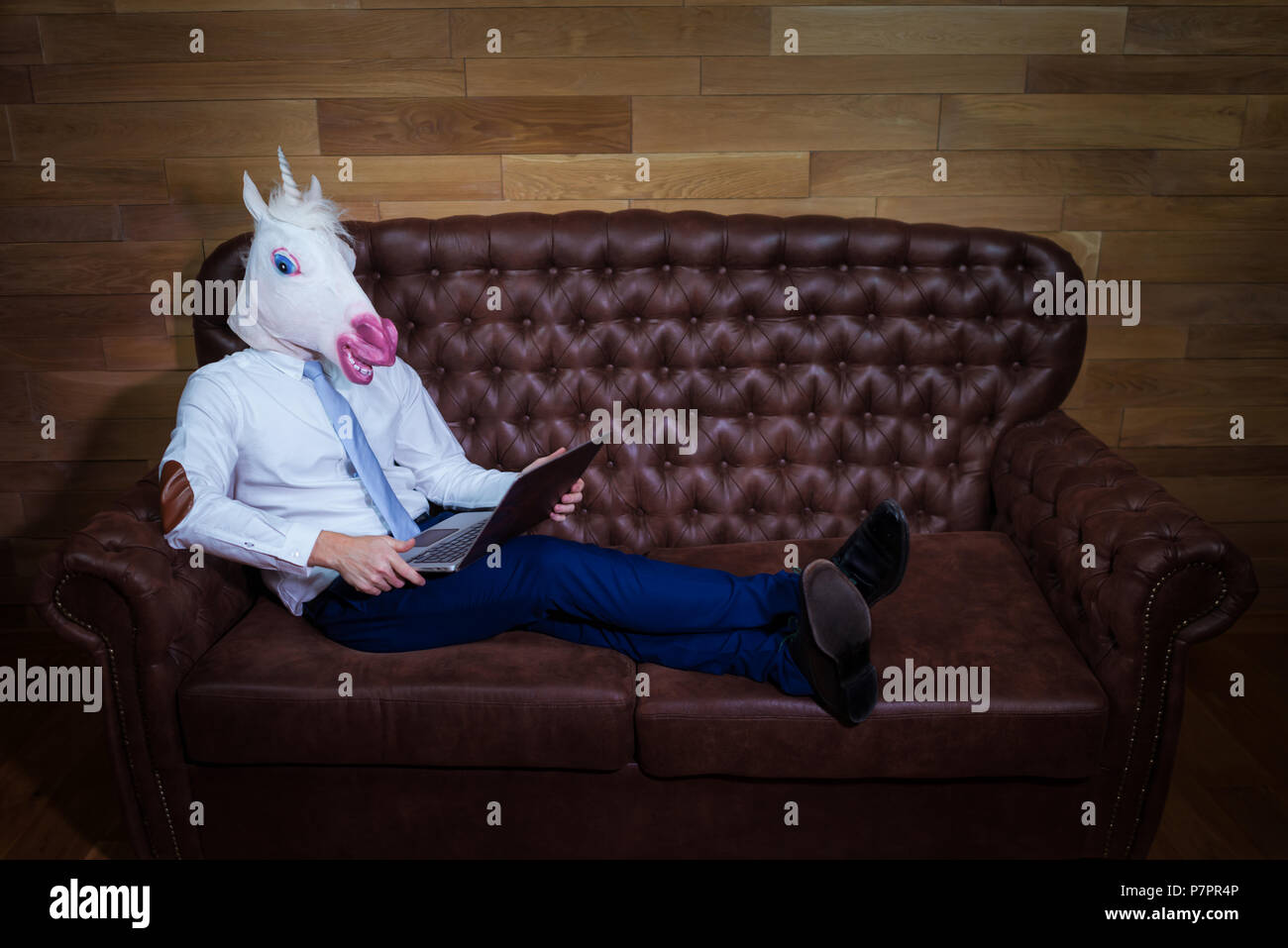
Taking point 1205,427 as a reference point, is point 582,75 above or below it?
above

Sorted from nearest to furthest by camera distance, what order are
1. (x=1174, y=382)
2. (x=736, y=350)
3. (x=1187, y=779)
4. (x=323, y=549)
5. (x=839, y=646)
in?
(x=839, y=646)
(x=323, y=549)
(x=1187, y=779)
(x=736, y=350)
(x=1174, y=382)

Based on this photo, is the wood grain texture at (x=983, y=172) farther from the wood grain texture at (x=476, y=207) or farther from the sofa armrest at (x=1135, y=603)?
the sofa armrest at (x=1135, y=603)

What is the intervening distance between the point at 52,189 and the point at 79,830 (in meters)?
1.63

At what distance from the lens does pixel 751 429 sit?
8.30 feet

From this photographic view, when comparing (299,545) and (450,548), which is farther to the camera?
(450,548)

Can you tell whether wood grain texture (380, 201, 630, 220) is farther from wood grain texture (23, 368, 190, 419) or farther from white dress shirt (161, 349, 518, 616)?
wood grain texture (23, 368, 190, 419)

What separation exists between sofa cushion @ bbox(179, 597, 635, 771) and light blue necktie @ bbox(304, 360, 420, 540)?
0.32m

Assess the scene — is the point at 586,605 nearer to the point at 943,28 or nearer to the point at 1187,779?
the point at 1187,779

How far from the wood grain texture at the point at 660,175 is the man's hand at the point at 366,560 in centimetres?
120

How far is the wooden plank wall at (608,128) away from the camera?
103 inches

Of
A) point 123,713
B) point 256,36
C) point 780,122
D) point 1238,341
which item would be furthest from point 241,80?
point 1238,341

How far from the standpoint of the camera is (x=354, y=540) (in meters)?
1.92

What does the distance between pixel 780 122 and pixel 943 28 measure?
1.55ft

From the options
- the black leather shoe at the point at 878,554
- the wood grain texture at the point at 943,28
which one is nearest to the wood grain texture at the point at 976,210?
the wood grain texture at the point at 943,28
